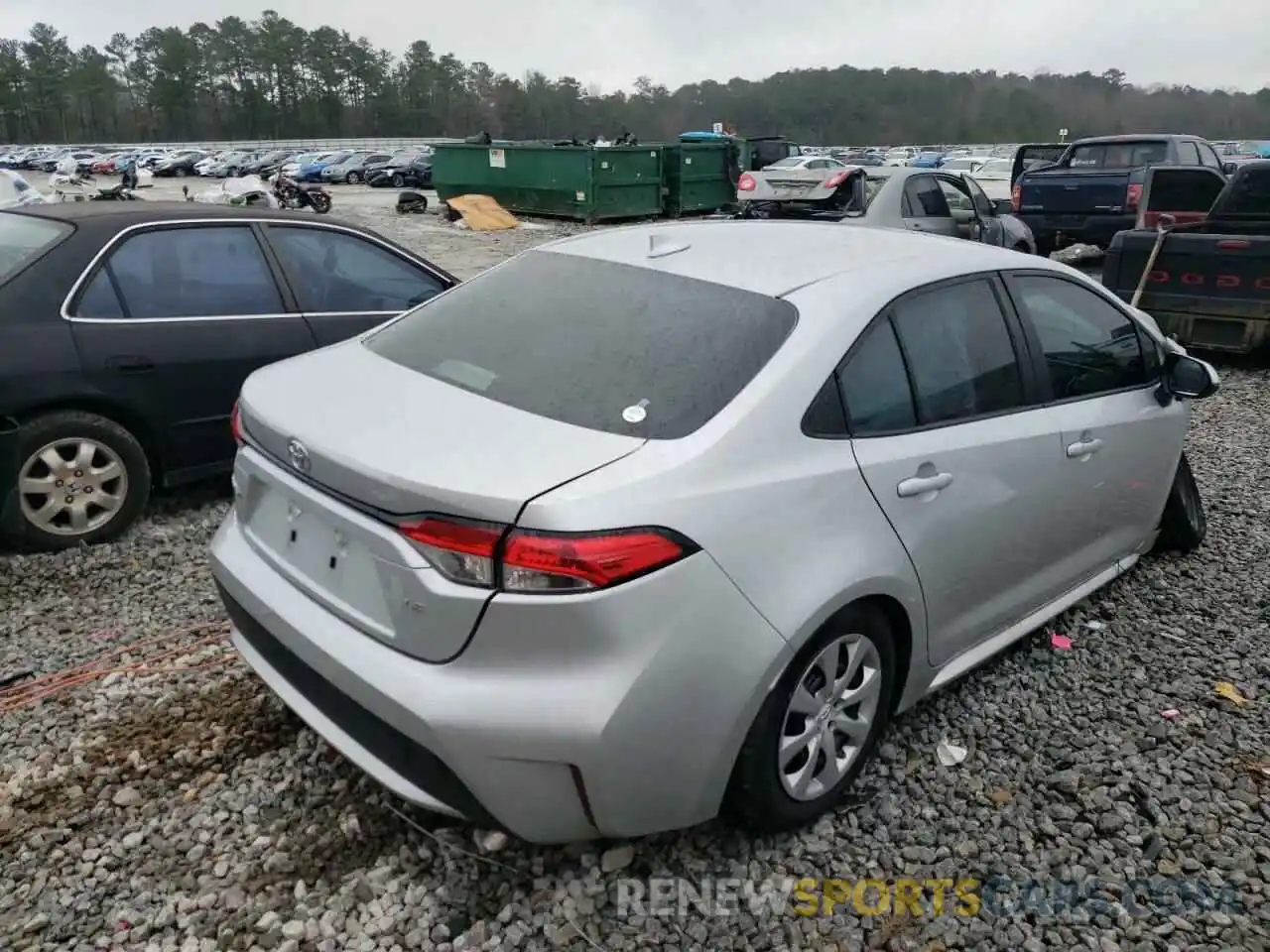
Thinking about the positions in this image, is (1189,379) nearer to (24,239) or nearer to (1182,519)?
(1182,519)

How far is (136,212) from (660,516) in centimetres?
382

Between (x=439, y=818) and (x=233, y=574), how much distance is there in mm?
883

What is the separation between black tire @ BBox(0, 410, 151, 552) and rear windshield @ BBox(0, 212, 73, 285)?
65cm

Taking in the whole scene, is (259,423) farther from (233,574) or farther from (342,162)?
(342,162)

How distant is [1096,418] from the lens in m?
3.43

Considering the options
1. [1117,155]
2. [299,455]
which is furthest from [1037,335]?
[1117,155]

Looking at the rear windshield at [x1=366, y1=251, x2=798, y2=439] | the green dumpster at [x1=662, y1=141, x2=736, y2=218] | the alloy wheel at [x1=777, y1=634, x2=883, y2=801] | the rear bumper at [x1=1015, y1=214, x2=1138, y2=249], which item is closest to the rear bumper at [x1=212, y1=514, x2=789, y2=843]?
the alloy wheel at [x1=777, y1=634, x2=883, y2=801]

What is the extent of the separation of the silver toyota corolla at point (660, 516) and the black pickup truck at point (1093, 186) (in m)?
11.6

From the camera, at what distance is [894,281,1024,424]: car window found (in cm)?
282

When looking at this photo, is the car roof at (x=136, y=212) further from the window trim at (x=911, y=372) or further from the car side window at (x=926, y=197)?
the car side window at (x=926, y=197)

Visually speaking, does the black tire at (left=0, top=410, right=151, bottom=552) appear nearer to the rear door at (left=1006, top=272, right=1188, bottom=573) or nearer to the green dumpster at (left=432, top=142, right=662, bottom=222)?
the rear door at (left=1006, top=272, right=1188, bottom=573)

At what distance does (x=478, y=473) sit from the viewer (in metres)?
2.11

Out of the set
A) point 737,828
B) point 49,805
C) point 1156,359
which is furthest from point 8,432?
A: point 1156,359

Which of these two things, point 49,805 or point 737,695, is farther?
point 49,805
